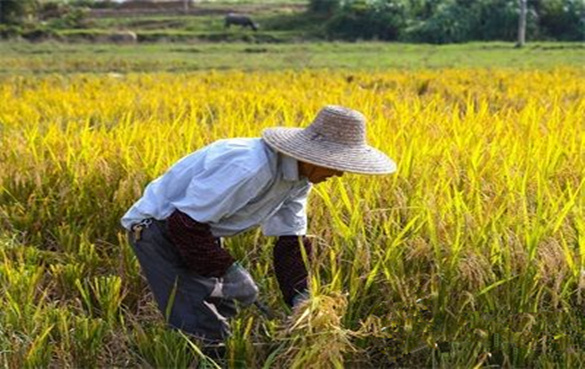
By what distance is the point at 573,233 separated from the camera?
2621 millimetres

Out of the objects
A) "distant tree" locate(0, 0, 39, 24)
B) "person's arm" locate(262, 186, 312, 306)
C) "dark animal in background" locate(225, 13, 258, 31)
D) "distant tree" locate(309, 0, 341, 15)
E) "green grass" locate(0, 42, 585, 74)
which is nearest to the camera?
"person's arm" locate(262, 186, 312, 306)

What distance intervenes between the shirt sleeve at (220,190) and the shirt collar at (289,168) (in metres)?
0.06

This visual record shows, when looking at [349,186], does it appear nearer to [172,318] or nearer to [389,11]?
[172,318]

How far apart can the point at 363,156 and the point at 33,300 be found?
1.26 metres

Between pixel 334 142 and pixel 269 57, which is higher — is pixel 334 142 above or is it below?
above

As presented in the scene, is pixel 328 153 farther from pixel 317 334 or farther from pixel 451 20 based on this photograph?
pixel 451 20

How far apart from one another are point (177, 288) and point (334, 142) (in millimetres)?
646

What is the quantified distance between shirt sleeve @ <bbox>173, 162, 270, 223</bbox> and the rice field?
31 cm

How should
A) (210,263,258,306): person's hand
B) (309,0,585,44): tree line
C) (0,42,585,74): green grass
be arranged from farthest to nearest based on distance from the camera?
(309,0,585,44): tree line < (0,42,585,74): green grass < (210,263,258,306): person's hand

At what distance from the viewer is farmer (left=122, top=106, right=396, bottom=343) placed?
7.11 feet

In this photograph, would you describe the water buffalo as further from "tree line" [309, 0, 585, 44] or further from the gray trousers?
the gray trousers

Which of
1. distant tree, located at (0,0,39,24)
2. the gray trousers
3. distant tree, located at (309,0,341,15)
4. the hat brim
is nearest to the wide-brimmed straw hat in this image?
the hat brim

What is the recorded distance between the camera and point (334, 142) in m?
2.19

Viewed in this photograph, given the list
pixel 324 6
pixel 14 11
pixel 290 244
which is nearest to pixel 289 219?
pixel 290 244
